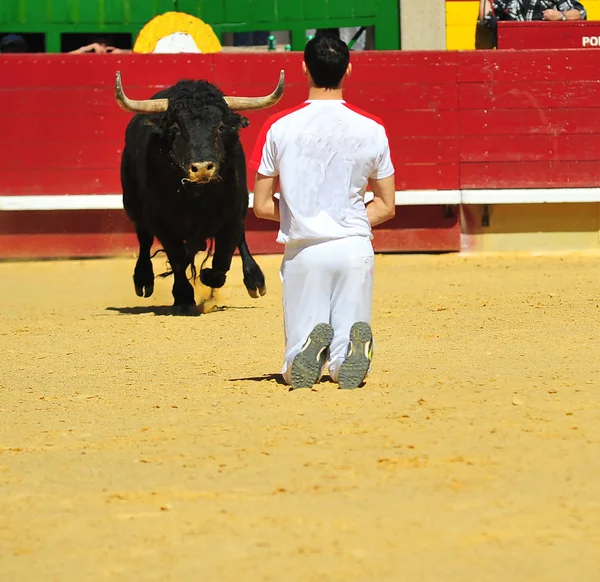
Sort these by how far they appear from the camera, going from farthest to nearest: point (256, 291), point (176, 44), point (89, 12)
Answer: point (89, 12) < point (176, 44) < point (256, 291)

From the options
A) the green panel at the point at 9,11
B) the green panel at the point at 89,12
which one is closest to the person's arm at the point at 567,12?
the green panel at the point at 89,12

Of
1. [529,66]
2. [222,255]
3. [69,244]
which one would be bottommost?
[69,244]

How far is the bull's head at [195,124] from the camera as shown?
802 cm

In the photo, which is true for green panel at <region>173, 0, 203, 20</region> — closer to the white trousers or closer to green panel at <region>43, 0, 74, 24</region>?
green panel at <region>43, 0, 74, 24</region>

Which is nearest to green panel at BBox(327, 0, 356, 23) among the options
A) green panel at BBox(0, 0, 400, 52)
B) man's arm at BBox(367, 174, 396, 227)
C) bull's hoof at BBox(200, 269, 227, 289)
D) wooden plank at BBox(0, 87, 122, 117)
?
green panel at BBox(0, 0, 400, 52)

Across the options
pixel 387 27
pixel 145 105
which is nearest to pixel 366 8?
pixel 387 27

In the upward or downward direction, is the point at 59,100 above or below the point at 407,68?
below

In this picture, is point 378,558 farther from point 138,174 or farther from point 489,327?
point 138,174

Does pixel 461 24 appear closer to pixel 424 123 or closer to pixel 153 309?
pixel 424 123

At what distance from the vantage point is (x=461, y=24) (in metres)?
13.2

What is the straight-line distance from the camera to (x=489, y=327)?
22.7 feet

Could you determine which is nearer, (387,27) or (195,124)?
(195,124)

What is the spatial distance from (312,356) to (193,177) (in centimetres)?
348

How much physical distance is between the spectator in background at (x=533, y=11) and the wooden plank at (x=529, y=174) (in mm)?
1741
